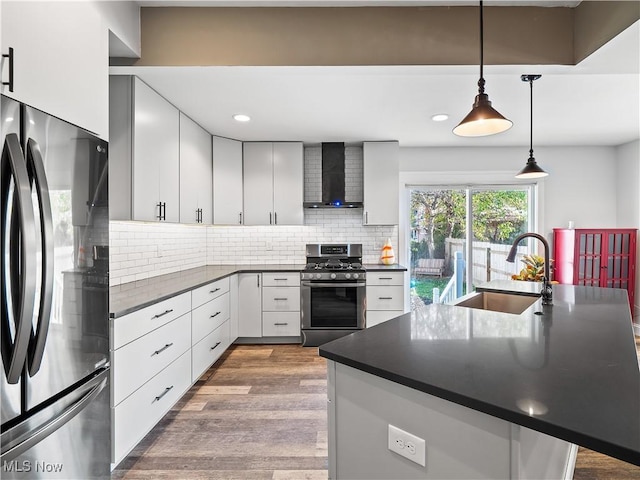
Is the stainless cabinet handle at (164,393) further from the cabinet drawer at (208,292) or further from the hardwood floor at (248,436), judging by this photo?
the cabinet drawer at (208,292)

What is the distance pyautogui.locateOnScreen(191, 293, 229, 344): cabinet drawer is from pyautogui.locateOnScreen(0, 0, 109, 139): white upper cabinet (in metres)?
1.63

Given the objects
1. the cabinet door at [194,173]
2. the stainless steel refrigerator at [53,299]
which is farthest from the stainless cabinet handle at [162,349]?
the cabinet door at [194,173]

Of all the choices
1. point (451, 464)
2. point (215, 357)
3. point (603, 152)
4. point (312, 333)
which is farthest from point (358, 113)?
point (603, 152)

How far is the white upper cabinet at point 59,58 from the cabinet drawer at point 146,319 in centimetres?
97

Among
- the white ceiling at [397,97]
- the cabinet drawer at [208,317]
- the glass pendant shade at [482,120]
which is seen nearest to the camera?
the glass pendant shade at [482,120]

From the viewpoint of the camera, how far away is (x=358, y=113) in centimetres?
326

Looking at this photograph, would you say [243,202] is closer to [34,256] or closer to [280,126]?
[280,126]

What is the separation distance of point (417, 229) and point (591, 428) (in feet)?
13.6

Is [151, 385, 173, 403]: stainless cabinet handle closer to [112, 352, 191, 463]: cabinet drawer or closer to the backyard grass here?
[112, 352, 191, 463]: cabinet drawer

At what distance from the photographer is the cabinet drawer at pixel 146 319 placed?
1.74 metres

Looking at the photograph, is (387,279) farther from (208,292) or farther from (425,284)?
(208,292)

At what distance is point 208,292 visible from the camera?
3012 mm

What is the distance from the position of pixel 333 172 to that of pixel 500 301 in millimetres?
2603

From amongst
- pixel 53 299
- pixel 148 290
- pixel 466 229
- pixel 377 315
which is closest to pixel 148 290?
pixel 148 290
